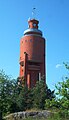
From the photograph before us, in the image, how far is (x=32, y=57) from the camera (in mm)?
61562

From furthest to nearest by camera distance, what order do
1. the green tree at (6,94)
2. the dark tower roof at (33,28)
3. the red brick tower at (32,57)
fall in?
the dark tower roof at (33,28)
the red brick tower at (32,57)
the green tree at (6,94)

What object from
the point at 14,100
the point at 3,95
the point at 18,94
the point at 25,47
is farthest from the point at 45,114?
the point at 25,47

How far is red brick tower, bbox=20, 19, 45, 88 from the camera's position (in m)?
61.6

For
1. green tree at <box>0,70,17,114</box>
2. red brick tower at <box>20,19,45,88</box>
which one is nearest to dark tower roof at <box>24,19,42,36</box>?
red brick tower at <box>20,19,45,88</box>

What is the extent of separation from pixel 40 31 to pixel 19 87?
47.7 ft

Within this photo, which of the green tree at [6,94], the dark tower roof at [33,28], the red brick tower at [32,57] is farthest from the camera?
the dark tower roof at [33,28]

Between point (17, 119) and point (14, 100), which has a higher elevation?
point (14, 100)

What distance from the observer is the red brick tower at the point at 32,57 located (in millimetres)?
61625

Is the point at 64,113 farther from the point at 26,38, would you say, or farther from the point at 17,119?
the point at 26,38

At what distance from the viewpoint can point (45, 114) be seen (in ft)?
119

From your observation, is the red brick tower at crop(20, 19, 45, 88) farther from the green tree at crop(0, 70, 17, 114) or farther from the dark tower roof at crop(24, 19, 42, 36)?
the green tree at crop(0, 70, 17, 114)

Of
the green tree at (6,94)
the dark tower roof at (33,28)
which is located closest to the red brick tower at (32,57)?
the dark tower roof at (33,28)

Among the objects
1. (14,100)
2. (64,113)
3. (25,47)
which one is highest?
(25,47)

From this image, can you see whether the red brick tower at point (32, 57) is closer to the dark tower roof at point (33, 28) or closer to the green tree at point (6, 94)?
the dark tower roof at point (33, 28)
